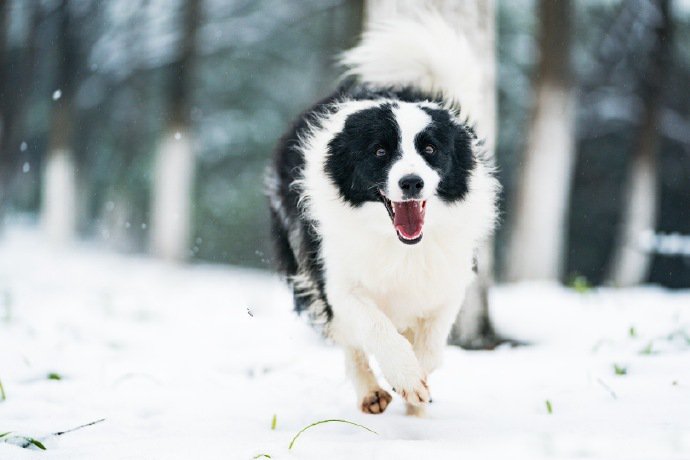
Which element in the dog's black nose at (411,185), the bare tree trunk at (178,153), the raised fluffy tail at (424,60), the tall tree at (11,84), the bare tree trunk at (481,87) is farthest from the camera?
the tall tree at (11,84)

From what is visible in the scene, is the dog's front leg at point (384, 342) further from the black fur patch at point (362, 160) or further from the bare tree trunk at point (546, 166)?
the bare tree trunk at point (546, 166)

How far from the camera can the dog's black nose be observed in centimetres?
290

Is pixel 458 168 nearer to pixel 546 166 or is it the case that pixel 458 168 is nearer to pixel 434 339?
pixel 434 339

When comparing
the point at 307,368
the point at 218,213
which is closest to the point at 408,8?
the point at 307,368

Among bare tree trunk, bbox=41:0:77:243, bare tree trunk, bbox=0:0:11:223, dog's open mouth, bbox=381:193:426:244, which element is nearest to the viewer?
dog's open mouth, bbox=381:193:426:244

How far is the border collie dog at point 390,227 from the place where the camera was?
120 inches

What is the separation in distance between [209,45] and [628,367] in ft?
48.3

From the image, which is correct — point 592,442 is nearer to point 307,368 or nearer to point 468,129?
point 468,129

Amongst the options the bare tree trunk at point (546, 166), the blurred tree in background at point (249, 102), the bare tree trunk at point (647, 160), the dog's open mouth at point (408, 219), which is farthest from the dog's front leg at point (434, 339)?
the bare tree trunk at point (647, 160)

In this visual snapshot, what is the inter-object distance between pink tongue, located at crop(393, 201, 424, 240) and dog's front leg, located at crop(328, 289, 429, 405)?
403 millimetres

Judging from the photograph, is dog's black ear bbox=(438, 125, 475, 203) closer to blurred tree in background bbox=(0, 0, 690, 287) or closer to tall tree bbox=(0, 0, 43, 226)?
blurred tree in background bbox=(0, 0, 690, 287)

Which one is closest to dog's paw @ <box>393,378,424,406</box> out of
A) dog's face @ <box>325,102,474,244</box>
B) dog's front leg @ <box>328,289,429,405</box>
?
dog's front leg @ <box>328,289,429,405</box>

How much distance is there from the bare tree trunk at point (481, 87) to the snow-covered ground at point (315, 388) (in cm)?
30

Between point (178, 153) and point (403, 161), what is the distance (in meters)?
10.1
